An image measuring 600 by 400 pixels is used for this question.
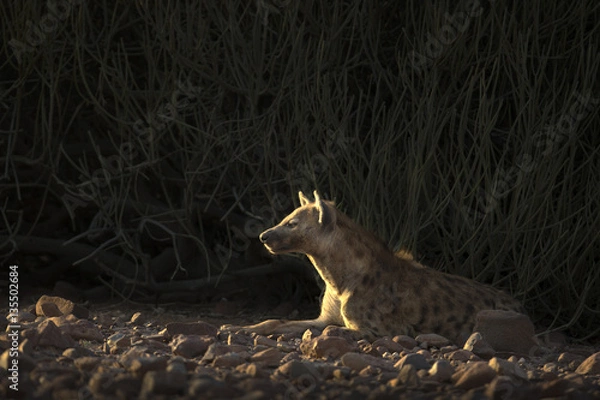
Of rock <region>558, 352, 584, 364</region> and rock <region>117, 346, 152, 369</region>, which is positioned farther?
rock <region>558, 352, 584, 364</region>

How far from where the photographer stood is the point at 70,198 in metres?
9.65

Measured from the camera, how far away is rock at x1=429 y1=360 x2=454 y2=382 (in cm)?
516

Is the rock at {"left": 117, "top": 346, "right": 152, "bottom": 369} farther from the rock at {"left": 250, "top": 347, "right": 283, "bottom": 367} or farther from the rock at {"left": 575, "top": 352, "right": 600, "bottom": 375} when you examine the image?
the rock at {"left": 575, "top": 352, "right": 600, "bottom": 375}

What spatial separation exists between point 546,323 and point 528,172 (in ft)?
5.81

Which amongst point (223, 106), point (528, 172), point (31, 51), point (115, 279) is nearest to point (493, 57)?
point (528, 172)

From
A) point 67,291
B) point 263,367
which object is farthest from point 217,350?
point 67,291

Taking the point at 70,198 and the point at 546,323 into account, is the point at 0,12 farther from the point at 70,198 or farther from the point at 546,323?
the point at 546,323

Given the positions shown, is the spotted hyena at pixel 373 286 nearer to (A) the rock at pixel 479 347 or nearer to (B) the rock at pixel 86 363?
(A) the rock at pixel 479 347

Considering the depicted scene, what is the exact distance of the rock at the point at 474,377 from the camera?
5.02m

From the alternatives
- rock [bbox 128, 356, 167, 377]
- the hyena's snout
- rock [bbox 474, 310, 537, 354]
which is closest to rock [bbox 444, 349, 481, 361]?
rock [bbox 474, 310, 537, 354]

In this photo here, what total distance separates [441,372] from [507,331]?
1.79 m

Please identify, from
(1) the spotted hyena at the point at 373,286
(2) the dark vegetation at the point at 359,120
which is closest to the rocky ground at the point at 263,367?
(1) the spotted hyena at the point at 373,286

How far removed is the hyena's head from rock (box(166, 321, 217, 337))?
943 mm

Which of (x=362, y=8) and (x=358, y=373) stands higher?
(x=362, y=8)
